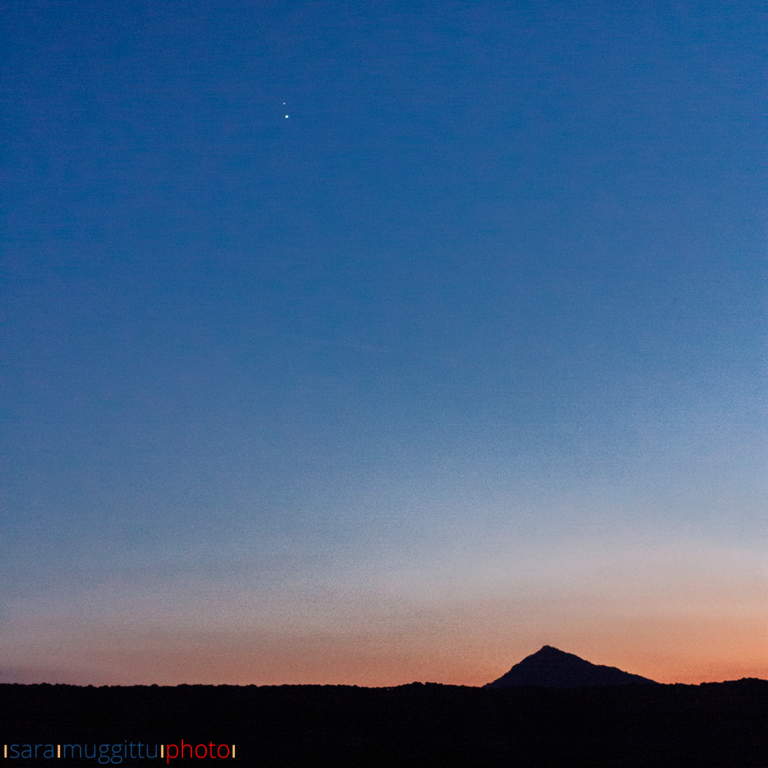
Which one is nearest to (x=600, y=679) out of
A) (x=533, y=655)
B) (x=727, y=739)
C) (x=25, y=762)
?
(x=533, y=655)

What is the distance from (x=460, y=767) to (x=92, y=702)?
46.5 ft

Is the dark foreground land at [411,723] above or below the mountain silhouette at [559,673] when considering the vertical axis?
above

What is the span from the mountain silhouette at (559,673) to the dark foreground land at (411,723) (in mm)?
29777

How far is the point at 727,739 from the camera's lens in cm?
2897

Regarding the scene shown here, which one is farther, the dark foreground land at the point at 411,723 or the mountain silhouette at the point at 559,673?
the mountain silhouette at the point at 559,673

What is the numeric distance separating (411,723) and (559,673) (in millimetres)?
37400

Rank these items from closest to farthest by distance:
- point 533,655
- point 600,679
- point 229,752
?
1. point 229,752
2. point 600,679
3. point 533,655

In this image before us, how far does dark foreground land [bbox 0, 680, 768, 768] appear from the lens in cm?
2712

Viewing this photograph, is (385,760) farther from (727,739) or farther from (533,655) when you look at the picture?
(533,655)

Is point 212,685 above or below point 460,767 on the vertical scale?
above

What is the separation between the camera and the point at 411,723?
96.9 ft

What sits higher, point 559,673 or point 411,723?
point 411,723

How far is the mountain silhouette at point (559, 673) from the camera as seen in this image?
6134 cm

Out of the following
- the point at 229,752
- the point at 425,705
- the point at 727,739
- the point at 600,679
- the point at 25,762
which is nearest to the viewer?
the point at 25,762
